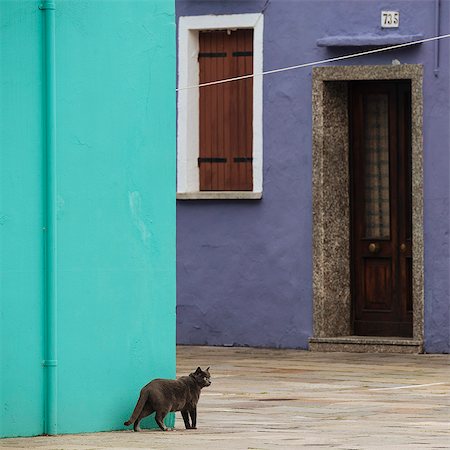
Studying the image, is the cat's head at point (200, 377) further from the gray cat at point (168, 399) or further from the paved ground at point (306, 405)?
the paved ground at point (306, 405)

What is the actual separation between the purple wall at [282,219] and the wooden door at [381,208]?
576 mm

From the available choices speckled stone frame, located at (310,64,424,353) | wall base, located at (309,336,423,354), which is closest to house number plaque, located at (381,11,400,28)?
speckled stone frame, located at (310,64,424,353)

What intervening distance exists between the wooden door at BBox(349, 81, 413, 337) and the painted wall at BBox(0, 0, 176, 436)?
26.4 feet

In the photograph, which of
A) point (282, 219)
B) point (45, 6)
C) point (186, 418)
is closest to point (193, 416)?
point (186, 418)

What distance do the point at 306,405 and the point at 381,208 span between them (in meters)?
6.32

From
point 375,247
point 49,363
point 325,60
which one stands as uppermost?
point 325,60

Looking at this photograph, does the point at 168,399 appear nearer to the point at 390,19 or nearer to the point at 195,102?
the point at 390,19

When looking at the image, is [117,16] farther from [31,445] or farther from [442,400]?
[442,400]

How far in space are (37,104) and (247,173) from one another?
9303mm

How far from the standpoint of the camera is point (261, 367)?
1659 centimetres

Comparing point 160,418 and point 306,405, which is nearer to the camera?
point 160,418

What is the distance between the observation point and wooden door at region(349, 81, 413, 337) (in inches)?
730

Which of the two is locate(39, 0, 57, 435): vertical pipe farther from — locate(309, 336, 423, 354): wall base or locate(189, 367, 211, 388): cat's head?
locate(309, 336, 423, 354): wall base

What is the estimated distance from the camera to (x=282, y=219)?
18703mm
